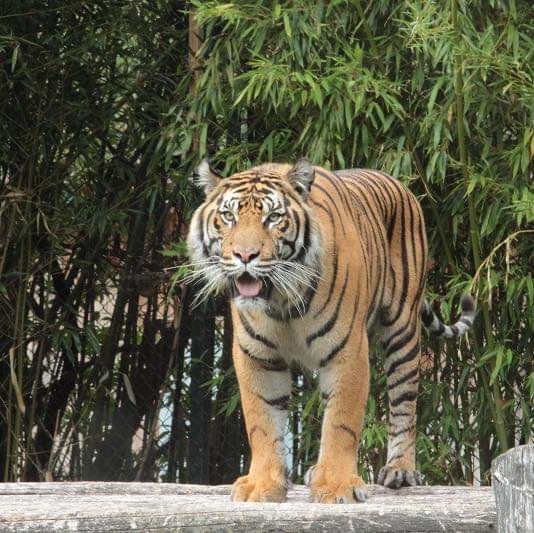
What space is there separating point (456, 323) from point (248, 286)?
1.34m

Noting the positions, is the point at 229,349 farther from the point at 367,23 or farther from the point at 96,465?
the point at 367,23

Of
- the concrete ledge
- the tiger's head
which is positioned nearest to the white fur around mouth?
the tiger's head

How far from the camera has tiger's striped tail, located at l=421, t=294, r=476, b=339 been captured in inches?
170

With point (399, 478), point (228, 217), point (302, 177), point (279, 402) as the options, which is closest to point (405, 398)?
point (399, 478)

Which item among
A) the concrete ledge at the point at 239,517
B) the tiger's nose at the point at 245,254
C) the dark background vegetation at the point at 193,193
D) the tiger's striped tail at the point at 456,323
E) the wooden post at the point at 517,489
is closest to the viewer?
the wooden post at the point at 517,489

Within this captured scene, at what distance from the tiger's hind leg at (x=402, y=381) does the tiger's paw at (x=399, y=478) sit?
6 cm

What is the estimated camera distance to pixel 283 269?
3.31 m

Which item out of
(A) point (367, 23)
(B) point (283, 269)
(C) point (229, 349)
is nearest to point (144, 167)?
(C) point (229, 349)

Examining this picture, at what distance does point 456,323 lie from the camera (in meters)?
4.37

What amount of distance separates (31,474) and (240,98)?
2.25 m

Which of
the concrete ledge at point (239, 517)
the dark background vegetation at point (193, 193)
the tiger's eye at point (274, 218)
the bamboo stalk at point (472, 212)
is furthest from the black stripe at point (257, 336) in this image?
the bamboo stalk at point (472, 212)

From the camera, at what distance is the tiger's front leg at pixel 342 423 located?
333 cm

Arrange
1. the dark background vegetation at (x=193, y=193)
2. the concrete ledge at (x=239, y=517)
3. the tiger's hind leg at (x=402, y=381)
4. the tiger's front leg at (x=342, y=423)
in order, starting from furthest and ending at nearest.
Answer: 1. the dark background vegetation at (x=193, y=193)
2. the tiger's hind leg at (x=402, y=381)
3. the tiger's front leg at (x=342, y=423)
4. the concrete ledge at (x=239, y=517)

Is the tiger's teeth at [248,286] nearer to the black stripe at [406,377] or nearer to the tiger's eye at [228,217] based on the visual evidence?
the tiger's eye at [228,217]
